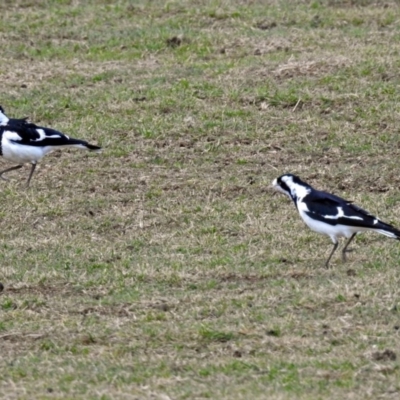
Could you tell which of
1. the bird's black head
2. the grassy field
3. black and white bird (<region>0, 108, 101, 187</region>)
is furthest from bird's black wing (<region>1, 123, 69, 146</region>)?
the bird's black head

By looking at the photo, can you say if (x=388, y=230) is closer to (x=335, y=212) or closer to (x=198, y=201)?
(x=335, y=212)

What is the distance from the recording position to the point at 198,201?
1166cm

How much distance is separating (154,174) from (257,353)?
16.3ft

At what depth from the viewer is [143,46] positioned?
54.2 ft

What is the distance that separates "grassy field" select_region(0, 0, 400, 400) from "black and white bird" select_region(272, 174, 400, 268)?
0.86 ft

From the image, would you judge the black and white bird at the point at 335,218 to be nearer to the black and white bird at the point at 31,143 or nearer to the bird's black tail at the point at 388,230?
the bird's black tail at the point at 388,230

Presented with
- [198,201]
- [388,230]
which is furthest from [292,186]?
[198,201]

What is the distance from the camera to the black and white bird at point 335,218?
9.33m

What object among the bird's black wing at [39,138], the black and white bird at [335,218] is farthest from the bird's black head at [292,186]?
the bird's black wing at [39,138]

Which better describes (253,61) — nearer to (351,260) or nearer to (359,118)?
(359,118)

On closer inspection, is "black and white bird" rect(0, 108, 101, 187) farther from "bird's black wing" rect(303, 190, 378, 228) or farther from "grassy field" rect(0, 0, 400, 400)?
"bird's black wing" rect(303, 190, 378, 228)

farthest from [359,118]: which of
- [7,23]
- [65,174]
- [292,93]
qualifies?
[7,23]

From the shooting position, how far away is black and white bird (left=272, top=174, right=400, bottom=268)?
933 cm

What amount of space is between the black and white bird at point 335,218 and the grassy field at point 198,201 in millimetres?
261
